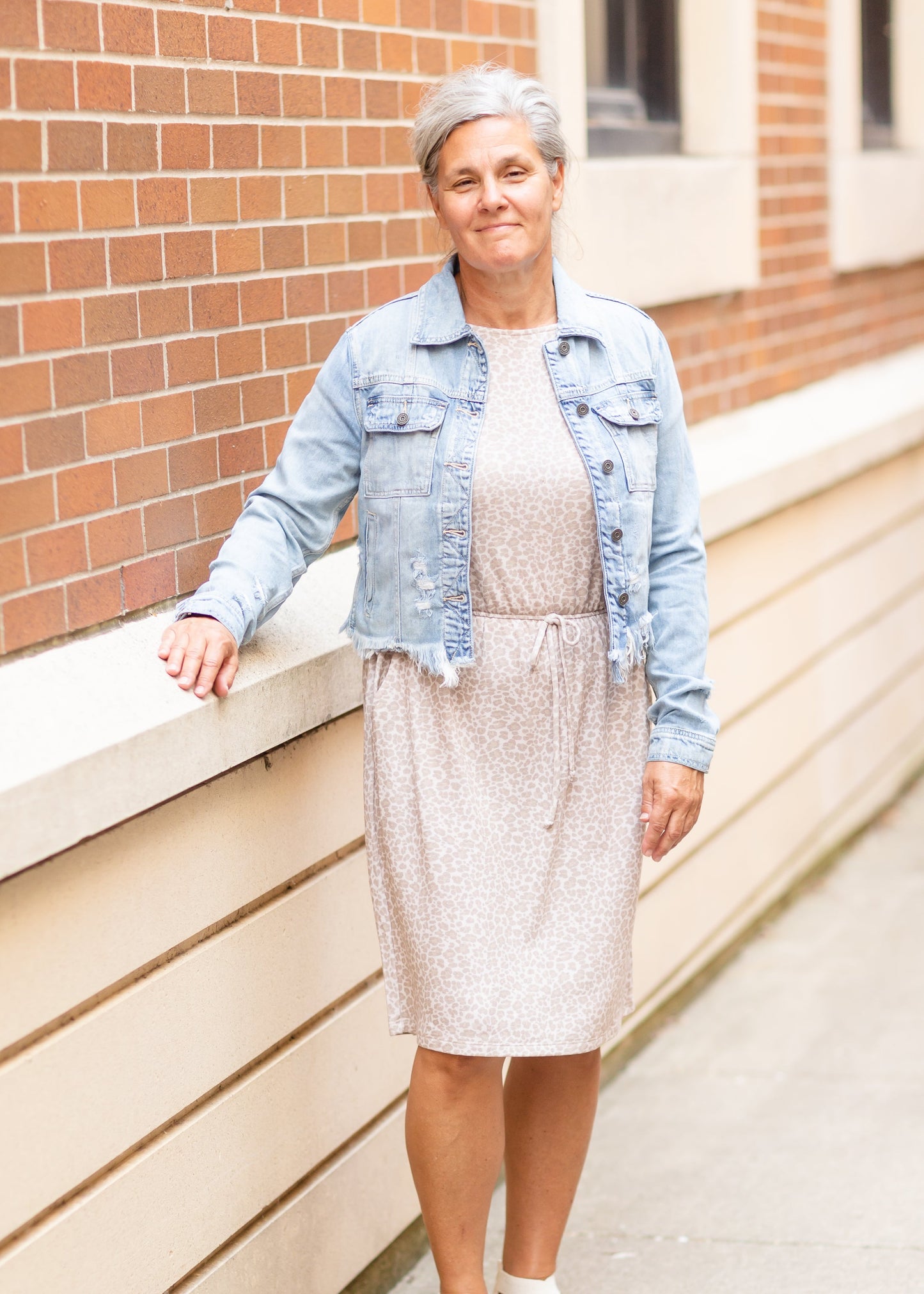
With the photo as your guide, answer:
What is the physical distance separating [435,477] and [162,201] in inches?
24.5

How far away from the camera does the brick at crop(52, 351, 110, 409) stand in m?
2.60

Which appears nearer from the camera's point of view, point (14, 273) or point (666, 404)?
point (14, 273)

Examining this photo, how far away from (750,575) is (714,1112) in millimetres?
1644

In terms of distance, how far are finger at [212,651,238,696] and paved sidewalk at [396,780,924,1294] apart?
1483 millimetres

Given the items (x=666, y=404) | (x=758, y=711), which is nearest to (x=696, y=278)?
(x=758, y=711)

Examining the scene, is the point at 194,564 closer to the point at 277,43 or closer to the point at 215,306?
the point at 215,306

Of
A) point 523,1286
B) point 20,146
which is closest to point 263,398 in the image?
point 20,146

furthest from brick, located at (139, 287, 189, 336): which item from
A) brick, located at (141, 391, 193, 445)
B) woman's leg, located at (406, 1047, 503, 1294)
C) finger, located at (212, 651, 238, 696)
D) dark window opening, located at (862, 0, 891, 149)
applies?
dark window opening, located at (862, 0, 891, 149)

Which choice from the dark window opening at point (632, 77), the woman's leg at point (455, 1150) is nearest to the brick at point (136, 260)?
the woman's leg at point (455, 1150)

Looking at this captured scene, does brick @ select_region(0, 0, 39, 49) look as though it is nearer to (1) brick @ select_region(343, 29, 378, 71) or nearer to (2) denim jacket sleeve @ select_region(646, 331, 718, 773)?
(1) brick @ select_region(343, 29, 378, 71)

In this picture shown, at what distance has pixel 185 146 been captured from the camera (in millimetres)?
2865

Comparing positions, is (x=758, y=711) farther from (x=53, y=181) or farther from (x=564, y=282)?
(x=53, y=181)

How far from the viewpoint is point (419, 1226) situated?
12.0ft

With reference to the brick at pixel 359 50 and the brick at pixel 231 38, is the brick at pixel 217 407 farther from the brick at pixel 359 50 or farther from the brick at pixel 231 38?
the brick at pixel 359 50
